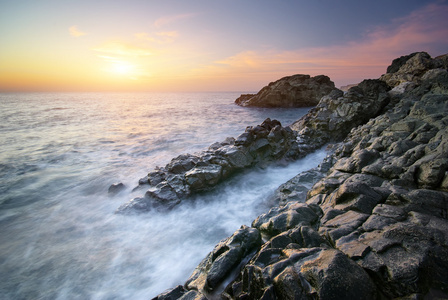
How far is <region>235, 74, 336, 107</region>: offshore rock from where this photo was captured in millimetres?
Result: 48500

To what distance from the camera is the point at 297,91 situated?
49094mm

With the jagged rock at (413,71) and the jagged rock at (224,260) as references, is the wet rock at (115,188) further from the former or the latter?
the jagged rock at (413,71)

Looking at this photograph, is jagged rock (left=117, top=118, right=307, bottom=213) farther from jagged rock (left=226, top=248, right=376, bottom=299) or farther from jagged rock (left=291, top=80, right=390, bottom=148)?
jagged rock (left=226, top=248, right=376, bottom=299)

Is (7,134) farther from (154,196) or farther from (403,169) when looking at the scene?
(403,169)

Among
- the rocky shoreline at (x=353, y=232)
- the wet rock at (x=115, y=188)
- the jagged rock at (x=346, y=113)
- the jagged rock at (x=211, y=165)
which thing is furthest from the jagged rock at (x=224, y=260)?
the jagged rock at (x=346, y=113)

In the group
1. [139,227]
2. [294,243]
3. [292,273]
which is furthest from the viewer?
[139,227]

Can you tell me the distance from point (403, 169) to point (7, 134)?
110 ft

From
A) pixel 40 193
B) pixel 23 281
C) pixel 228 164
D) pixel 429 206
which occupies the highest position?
pixel 429 206

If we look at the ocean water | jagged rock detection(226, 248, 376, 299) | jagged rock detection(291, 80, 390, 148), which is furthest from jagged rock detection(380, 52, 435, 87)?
jagged rock detection(226, 248, 376, 299)

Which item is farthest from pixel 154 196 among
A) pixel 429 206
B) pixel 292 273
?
pixel 429 206

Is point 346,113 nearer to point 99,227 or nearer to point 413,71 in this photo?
point 413,71

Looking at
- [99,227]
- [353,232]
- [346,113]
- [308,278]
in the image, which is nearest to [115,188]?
[99,227]

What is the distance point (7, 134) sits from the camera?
74.1ft

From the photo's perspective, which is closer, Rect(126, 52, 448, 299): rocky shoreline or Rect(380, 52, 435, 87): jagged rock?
Rect(126, 52, 448, 299): rocky shoreline
